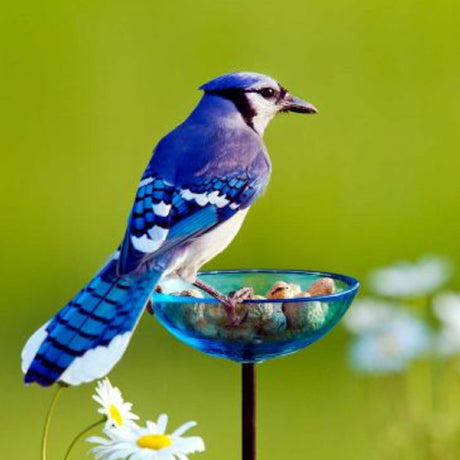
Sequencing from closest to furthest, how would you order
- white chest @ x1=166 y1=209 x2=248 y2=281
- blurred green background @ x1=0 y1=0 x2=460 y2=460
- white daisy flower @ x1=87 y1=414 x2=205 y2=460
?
white daisy flower @ x1=87 y1=414 x2=205 y2=460, white chest @ x1=166 y1=209 x2=248 y2=281, blurred green background @ x1=0 y1=0 x2=460 y2=460

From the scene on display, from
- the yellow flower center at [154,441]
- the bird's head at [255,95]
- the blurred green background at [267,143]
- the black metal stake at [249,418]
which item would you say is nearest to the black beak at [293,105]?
the bird's head at [255,95]

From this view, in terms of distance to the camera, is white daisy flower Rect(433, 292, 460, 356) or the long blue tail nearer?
the long blue tail

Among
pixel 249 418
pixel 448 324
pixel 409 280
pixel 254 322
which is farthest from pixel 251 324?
pixel 409 280

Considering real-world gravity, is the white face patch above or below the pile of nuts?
above

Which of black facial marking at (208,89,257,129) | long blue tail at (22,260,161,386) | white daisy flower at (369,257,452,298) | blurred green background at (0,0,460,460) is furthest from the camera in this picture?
blurred green background at (0,0,460,460)

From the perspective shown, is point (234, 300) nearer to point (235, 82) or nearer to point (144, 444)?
point (144, 444)

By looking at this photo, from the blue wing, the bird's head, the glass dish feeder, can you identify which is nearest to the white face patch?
the bird's head

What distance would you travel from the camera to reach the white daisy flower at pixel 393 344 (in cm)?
189

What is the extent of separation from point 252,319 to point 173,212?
0.18 metres

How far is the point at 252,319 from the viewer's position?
1.64m

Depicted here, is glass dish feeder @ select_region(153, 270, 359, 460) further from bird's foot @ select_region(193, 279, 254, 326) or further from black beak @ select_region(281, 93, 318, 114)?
black beak @ select_region(281, 93, 318, 114)

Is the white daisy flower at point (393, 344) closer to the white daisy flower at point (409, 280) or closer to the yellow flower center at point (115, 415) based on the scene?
the white daisy flower at point (409, 280)

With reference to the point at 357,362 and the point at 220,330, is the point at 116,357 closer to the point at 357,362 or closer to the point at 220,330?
the point at 220,330

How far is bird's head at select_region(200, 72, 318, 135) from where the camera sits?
1.83 m
